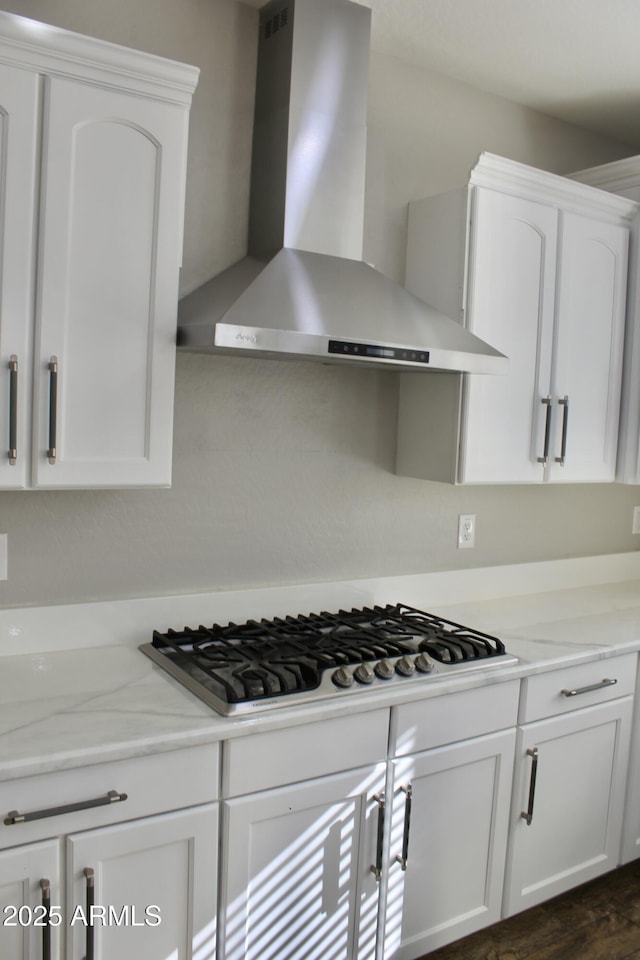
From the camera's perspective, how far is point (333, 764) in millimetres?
1851

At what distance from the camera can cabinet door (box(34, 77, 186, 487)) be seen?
5.55 ft

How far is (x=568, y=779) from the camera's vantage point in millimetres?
2379

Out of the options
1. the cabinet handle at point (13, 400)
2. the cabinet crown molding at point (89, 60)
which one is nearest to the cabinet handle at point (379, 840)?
the cabinet handle at point (13, 400)

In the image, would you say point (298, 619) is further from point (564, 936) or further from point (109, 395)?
point (564, 936)

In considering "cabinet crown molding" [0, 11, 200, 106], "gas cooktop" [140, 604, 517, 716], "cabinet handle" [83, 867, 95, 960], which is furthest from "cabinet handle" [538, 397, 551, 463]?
"cabinet handle" [83, 867, 95, 960]

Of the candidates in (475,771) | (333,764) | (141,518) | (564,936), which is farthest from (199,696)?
(564,936)

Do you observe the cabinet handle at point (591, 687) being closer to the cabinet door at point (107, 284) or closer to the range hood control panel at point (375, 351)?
the range hood control panel at point (375, 351)

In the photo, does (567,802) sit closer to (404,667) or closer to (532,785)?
(532,785)

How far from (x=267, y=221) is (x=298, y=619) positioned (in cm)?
114

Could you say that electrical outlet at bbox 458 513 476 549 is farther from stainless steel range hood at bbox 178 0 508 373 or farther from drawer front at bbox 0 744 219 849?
drawer front at bbox 0 744 219 849

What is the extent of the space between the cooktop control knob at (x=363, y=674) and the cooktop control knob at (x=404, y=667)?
0.30ft

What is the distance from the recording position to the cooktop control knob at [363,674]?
6.23ft

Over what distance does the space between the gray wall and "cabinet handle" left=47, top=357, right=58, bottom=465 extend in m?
0.36

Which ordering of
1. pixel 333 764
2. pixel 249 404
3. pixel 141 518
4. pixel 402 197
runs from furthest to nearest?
pixel 402 197
pixel 249 404
pixel 141 518
pixel 333 764
